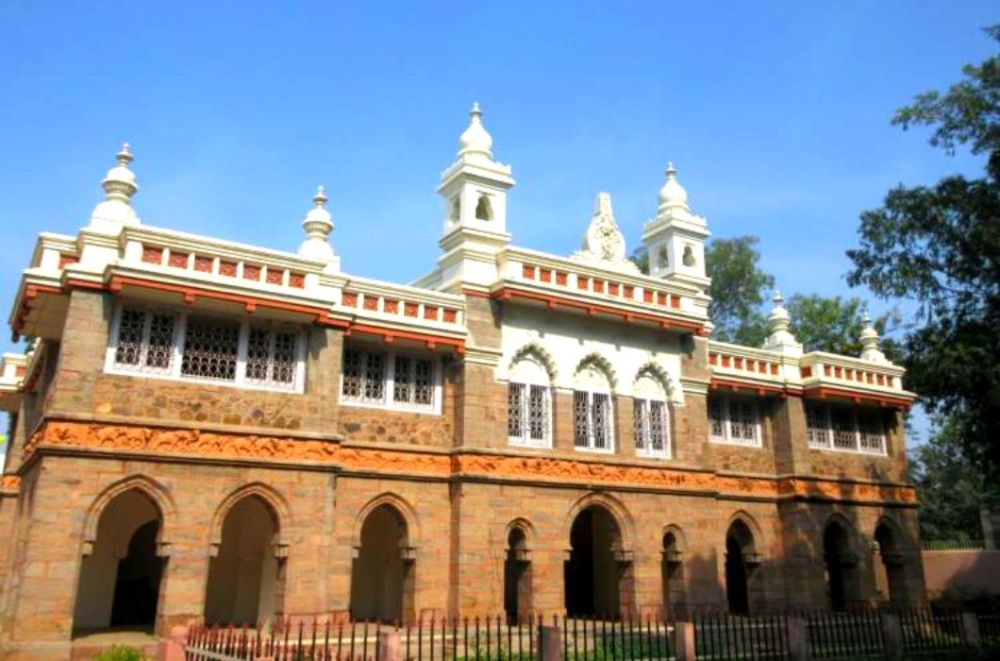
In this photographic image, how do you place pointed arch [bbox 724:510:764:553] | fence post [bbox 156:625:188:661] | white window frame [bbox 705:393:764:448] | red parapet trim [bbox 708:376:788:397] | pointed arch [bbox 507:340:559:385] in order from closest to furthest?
fence post [bbox 156:625:188:661], pointed arch [bbox 507:340:559:385], red parapet trim [bbox 708:376:788:397], pointed arch [bbox 724:510:764:553], white window frame [bbox 705:393:764:448]

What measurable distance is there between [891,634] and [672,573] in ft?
19.2

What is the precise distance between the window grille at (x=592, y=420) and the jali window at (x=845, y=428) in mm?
6928

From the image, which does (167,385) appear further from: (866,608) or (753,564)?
(866,608)

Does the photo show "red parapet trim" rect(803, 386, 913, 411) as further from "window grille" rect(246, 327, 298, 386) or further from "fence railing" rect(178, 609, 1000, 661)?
"window grille" rect(246, 327, 298, 386)

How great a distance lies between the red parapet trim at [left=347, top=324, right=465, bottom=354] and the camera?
16.7 metres

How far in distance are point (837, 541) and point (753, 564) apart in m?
2.87

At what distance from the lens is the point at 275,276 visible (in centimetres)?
1572

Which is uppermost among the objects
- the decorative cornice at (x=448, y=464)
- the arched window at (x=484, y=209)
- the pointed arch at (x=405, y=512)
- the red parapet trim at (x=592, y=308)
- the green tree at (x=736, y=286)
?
the green tree at (x=736, y=286)

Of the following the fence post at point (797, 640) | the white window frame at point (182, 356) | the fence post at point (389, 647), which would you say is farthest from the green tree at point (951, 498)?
the fence post at point (389, 647)

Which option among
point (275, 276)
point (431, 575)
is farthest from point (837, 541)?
point (275, 276)

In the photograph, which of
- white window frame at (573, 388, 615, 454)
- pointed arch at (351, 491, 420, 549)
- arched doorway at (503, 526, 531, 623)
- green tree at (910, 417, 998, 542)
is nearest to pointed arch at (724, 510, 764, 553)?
white window frame at (573, 388, 615, 454)

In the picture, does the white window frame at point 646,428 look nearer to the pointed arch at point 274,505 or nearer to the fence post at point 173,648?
the pointed arch at point 274,505

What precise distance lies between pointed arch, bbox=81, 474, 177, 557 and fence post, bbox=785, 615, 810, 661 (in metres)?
9.59

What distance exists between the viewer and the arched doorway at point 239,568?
56.5ft
